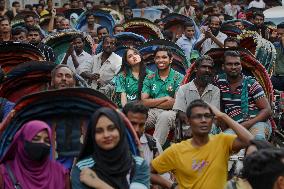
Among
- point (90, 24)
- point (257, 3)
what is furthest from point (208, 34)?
point (257, 3)

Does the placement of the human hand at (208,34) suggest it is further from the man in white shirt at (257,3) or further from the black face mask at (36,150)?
the man in white shirt at (257,3)

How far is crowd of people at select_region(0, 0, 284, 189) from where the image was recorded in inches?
250

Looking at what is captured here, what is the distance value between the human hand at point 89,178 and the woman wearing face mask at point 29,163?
43 centimetres

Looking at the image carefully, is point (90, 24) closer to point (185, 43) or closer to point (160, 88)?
point (185, 43)

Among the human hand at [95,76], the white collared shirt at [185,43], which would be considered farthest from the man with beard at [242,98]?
the white collared shirt at [185,43]

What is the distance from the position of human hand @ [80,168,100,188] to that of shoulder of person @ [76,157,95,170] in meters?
0.05

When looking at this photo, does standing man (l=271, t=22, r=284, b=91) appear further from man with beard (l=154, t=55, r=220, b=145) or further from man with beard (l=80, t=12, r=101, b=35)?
man with beard (l=80, t=12, r=101, b=35)

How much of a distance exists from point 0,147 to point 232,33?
9878mm

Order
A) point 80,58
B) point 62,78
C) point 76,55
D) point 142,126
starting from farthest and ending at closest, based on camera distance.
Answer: point 76,55, point 80,58, point 62,78, point 142,126

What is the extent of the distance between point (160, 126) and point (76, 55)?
4821 millimetres

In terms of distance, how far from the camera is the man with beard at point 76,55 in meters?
14.5

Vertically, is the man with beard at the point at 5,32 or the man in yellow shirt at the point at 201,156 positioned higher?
the man with beard at the point at 5,32

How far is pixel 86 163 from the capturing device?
6.52 metres

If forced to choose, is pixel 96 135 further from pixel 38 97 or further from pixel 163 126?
pixel 163 126
